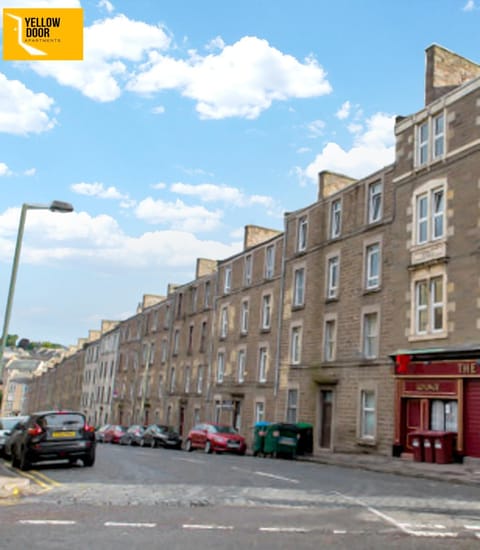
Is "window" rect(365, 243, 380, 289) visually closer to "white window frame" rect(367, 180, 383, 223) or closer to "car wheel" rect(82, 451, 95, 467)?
"white window frame" rect(367, 180, 383, 223)

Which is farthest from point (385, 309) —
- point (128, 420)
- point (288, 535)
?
point (128, 420)

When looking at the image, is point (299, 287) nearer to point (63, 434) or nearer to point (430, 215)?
point (430, 215)

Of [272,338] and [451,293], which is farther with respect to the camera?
[272,338]

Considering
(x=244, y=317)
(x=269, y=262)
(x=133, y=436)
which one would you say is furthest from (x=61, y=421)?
(x=133, y=436)

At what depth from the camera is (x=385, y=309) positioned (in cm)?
2691

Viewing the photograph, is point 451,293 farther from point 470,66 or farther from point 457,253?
point 470,66

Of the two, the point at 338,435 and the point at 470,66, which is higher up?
the point at 470,66

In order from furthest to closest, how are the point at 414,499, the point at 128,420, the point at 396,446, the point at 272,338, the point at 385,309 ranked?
the point at 128,420
the point at 272,338
the point at 385,309
the point at 396,446
the point at 414,499

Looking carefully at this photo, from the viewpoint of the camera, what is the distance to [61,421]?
16.8 m

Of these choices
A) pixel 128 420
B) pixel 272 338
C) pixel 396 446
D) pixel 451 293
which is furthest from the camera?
pixel 128 420

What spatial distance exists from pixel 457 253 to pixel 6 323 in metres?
15.5

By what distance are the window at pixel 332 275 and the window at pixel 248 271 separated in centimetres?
960

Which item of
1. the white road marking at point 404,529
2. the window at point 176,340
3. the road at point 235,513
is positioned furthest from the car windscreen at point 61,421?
the window at point 176,340

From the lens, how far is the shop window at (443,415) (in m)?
22.6
